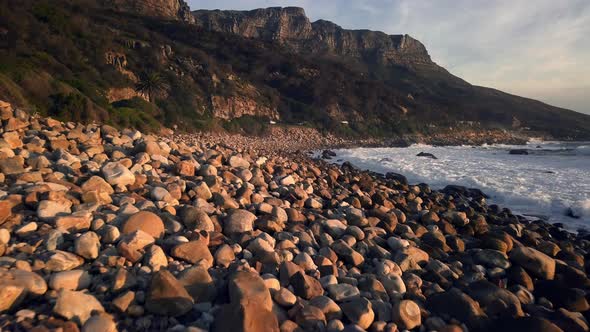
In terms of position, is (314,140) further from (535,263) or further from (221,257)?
(221,257)

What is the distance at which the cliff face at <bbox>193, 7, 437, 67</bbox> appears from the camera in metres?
80.4

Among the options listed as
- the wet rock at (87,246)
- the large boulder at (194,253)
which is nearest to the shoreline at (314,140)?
the large boulder at (194,253)

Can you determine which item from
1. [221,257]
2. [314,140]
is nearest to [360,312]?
[221,257]

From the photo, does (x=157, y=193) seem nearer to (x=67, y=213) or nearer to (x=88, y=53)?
(x=67, y=213)

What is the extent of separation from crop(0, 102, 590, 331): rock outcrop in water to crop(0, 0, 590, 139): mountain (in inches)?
285

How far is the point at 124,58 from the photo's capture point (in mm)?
26609

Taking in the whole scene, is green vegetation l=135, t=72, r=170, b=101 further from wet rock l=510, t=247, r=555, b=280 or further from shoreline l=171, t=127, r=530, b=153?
wet rock l=510, t=247, r=555, b=280

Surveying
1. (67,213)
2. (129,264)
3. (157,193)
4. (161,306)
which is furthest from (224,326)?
(157,193)

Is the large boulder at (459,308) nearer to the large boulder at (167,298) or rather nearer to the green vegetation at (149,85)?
the large boulder at (167,298)

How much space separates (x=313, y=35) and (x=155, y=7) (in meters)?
43.7

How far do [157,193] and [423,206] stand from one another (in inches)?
211

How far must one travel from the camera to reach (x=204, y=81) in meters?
31.8

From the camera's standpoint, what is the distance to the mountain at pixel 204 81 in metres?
18.4

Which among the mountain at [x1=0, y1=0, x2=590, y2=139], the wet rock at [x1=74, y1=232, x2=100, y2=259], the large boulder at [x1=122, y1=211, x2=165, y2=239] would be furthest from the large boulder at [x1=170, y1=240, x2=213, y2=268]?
the mountain at [x1=0, y1=0, x2=590, y2=139]
